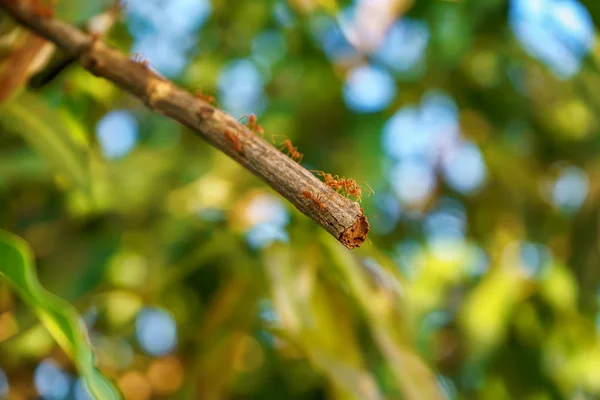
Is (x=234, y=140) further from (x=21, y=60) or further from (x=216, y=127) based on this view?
(x=21, y=60)

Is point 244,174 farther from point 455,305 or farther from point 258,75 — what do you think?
point 455,305

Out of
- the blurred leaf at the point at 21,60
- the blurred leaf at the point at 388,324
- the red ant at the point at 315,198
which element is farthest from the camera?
the blurred leaf at the point at 388,324

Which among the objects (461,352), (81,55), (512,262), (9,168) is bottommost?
(81,55)

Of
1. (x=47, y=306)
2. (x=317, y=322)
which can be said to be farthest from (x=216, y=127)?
(x=317, y=322)

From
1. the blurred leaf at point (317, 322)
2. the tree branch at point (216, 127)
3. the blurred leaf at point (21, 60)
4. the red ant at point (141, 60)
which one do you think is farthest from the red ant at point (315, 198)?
the blurred leaf at point (317, 322)

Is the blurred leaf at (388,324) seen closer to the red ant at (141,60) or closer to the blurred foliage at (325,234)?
the blurred foliage at (325,234)

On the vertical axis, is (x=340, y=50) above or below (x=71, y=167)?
above

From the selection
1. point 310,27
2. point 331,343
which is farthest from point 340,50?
point 331,343

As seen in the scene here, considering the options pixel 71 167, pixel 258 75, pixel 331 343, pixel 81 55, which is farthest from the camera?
pixel 258 75
